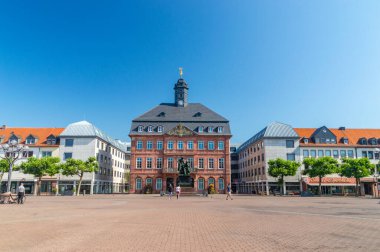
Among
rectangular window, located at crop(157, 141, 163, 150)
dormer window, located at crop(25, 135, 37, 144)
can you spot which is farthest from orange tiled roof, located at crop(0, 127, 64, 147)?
rectangular window, located at crop(157, 141, 163, 150)

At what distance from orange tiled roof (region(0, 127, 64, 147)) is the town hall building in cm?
1870

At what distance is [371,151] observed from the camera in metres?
67.4

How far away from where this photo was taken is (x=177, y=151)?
6919 cm

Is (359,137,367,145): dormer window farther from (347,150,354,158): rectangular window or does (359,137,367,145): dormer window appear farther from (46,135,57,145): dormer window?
(46,135,57,145): dormer window

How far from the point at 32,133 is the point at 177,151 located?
33781mm

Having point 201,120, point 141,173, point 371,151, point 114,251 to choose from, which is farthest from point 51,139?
point 371,151

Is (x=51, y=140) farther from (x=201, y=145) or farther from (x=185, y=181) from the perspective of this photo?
(x=185, y=181)

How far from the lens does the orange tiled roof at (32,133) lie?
2687 inches

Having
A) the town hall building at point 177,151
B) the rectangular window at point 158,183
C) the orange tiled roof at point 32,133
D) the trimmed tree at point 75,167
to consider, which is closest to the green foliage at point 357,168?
the town hall building at point 177,151

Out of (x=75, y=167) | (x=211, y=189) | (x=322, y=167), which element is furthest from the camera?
(x=211, y=189)

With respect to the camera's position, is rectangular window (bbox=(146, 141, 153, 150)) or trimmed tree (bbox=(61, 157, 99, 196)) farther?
rectangular window (bbox=(146, 141, 153, 150))

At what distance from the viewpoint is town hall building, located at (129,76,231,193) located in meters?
68.1

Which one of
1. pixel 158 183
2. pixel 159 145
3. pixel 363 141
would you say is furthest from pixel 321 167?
pixel 159 145

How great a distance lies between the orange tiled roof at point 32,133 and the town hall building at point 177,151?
18.7 metres
